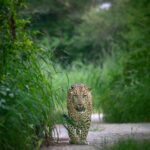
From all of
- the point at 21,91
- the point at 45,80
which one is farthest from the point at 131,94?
the point at 21,91

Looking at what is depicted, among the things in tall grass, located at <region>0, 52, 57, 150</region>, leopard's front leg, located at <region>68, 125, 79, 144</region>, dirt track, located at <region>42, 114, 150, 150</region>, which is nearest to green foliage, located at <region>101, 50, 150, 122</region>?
dirt track, located at <region>42, 114, 150, 150</region>

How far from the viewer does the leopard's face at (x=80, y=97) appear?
29.1 ft

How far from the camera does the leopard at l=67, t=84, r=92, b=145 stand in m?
8.77

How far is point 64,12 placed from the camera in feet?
117

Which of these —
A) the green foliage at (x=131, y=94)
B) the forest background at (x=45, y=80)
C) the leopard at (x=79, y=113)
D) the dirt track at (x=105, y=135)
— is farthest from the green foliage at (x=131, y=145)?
the green foliage at (x=131, y=94)

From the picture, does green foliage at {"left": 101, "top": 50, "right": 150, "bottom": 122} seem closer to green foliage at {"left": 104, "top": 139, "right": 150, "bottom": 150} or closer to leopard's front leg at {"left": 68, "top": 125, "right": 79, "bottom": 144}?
leopard's front leg at {"left": 68, "top": 125, "right": 79, "bottom": 144}

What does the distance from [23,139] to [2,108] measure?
1.49 feet

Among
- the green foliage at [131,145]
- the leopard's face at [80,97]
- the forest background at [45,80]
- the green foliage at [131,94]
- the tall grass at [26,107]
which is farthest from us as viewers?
the green foliage at [131,94]

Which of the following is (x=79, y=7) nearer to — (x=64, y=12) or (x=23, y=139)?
(x=64, y=12)

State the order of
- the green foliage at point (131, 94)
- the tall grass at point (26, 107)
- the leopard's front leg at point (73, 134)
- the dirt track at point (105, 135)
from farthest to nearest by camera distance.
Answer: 1. the green foliage at point (131, 94)
2. the leopard's front leg at point (73, 134)
3. the dirt track at point (105, 135)
4. the tall grass at point (26, 107)

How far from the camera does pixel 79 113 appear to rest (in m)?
8.84

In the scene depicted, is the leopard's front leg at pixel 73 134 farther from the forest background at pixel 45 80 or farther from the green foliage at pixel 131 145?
the green foliage at pixel 131 145

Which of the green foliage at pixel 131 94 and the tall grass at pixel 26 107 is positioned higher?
the green foliage at pixel 131 94

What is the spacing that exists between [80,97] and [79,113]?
0.23 m
